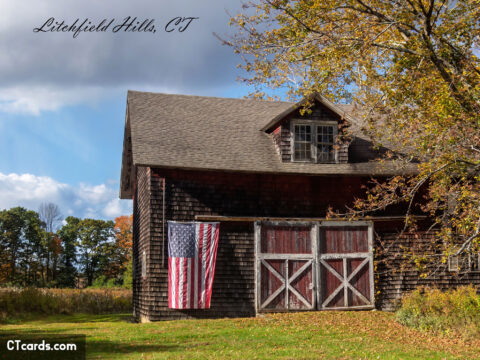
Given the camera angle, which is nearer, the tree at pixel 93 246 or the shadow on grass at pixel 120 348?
the shadow on grass at pixel 120 348

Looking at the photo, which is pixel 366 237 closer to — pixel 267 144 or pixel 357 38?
pixel 267 144

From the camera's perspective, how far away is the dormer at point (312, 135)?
18.7 meters

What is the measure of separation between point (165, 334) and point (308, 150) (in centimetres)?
880

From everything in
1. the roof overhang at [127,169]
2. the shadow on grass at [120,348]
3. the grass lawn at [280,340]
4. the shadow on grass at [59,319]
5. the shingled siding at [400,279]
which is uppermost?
the roof overhang at [127,169]

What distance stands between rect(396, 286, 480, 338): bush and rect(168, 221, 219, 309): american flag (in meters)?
6.08

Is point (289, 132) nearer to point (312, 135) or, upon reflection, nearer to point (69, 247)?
point (312, 135)

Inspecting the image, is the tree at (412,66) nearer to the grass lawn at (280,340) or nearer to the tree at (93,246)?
the grass lawn at (280,340)

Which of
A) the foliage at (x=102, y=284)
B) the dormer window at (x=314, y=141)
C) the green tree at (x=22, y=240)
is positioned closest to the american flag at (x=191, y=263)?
the dormer window at (x=314, y=141)

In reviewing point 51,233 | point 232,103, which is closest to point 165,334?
point 232,103

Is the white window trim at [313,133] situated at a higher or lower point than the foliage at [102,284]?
higher

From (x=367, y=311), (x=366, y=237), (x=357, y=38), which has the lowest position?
(x=367, y=311)

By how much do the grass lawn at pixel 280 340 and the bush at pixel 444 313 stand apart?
1.52ft

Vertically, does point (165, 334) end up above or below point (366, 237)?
below

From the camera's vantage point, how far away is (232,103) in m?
22.8
